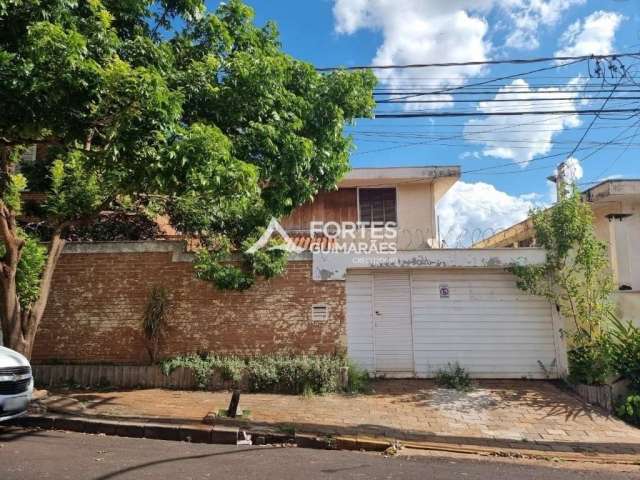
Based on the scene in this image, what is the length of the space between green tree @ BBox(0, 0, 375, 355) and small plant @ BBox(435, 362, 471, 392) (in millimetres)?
3707

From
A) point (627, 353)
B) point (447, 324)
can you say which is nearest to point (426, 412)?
point (447, 324)

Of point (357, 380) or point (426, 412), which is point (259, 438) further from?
point (357, 380)

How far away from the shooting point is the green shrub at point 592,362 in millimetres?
8797

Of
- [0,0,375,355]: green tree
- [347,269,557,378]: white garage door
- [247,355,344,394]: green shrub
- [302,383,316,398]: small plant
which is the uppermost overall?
[0,0,375,355]: green tree

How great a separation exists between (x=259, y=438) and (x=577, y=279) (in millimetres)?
6365

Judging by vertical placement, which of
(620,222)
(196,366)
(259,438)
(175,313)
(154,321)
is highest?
(620,222)

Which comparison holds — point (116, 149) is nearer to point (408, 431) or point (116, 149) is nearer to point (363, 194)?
point (408, 431)

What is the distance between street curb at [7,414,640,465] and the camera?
648 centimetres

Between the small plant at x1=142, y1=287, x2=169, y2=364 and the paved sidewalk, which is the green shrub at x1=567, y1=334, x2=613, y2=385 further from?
the small plant at x1=142, y1=287, x2=169, y2=364

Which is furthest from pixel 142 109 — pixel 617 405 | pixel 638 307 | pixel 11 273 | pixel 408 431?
pixel 638 307

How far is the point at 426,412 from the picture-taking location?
8031 millimetres

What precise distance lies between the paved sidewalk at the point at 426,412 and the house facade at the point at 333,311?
739mm

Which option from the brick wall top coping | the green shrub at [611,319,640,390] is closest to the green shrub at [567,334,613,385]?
the green shrub at [611,319,640,390]

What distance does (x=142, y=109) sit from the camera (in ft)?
19.7
